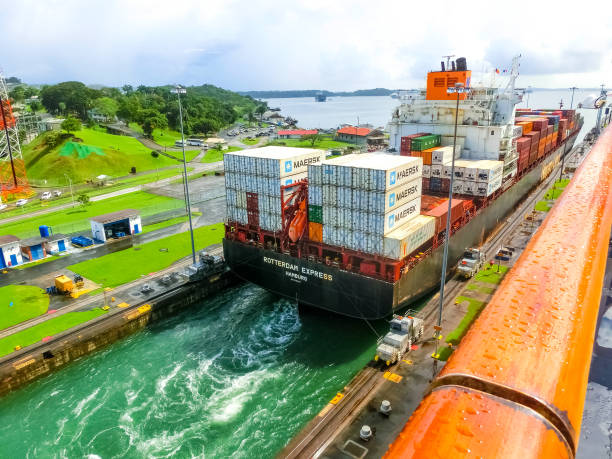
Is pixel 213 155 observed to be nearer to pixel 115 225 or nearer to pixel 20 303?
pixel 115 225

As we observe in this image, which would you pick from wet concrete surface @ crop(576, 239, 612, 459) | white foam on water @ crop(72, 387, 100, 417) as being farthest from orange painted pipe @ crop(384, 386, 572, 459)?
white foam on water @ crop(72, 387, 100, 417)

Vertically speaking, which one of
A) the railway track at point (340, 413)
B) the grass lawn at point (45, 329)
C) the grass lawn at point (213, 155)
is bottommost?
the railway track at point (340, 413)

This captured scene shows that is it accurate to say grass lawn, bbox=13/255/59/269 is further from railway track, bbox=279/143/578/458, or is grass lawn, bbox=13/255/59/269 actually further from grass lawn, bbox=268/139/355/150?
grass lawn, bbox=268/139/355/150

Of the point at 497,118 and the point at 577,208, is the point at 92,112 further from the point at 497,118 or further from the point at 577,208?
the point at 577,208

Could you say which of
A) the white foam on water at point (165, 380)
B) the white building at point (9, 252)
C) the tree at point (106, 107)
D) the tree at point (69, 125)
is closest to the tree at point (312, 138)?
the tree at point (106, 107)

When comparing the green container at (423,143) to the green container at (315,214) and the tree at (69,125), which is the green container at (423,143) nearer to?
the green container at (315,214)

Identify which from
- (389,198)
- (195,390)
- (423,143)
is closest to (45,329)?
(195,390)
